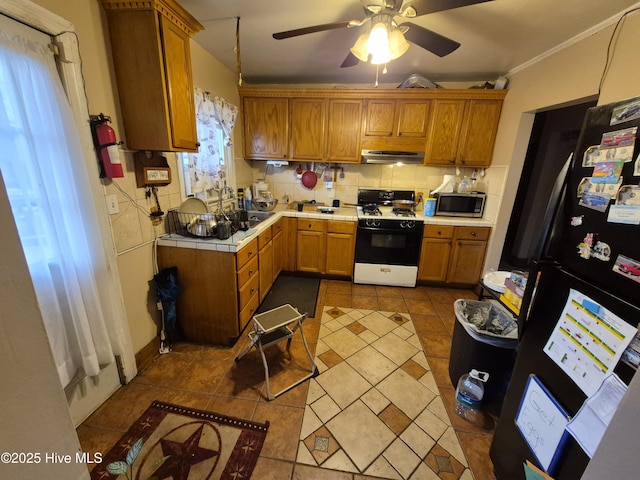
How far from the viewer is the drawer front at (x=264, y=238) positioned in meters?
2.42

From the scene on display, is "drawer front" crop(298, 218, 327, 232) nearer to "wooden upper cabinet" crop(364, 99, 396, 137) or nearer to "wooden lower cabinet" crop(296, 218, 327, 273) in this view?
"wooden lower cabinet" crop(296, 218, 327, 273)

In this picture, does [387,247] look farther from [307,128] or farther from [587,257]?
[587,257]

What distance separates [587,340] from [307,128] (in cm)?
302

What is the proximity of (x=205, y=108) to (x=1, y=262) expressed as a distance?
2429 mm

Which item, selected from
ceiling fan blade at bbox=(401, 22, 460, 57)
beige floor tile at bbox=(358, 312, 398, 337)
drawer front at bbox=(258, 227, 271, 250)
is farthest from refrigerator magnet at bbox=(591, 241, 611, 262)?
drawer front at bbox=(258, 227, 271, 250)

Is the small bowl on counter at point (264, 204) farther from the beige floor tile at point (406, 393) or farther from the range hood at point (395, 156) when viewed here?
the beige floor tile at point (406, 393)

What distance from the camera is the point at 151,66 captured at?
1.49 m

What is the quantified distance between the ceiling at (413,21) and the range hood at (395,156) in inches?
32.7

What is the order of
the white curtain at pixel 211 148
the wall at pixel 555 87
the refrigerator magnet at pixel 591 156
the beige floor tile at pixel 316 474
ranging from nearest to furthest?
1. the refrigerator magnet at pixel 591 156
2. the beige floor tile at pixel 316 474
3. the wall at pixel 555 87
4. the white curtain at pixel 211 148

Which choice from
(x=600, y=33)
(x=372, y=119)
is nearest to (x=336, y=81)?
(x=372, y=119)

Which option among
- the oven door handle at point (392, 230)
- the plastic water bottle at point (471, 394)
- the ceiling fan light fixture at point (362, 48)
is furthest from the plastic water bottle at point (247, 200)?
the plastic water bottle at point (471, 394)

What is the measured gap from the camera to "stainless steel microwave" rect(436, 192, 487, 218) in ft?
9.82

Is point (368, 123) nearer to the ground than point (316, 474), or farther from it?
farther from it

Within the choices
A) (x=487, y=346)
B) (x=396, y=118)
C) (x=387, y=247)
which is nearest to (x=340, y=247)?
(x=387, y=247)
